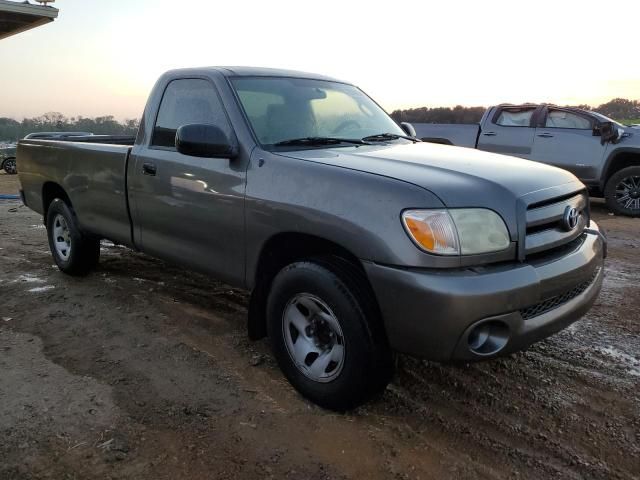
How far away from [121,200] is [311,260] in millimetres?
2138

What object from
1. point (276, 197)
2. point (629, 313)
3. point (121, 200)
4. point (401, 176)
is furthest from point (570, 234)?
point (121, 200)

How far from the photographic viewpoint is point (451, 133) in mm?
10484

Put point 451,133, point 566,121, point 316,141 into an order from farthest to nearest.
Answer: point 451,133 → point 566,121 → point 316,141

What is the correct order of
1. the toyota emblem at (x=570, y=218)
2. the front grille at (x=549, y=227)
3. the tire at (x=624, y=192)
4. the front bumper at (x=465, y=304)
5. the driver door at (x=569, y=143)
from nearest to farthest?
the front bumper at (x=465, y=304) < the front grille at (x=549, y=227) < the toyota emblem at (x=570, y=218) < the tire at (x=624, y=192) < the driver door at (x=569, y=143)

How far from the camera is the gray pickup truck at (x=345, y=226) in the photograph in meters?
2.38

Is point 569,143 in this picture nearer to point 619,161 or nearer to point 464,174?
point 619,161

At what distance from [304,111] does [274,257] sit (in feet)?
3.56

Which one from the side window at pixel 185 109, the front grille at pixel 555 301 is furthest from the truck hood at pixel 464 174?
the side window at pixel 185 109

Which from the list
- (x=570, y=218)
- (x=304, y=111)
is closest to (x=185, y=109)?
(x=304, y=111)

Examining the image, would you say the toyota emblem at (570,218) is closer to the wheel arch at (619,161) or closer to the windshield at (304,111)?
the windshield at (304,111)

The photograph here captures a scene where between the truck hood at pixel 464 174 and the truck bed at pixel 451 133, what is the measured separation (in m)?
7.18

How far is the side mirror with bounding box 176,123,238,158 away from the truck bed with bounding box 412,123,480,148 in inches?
308

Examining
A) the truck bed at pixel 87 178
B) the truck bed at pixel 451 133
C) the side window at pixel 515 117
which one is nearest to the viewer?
the truck bed at pixel 87 178

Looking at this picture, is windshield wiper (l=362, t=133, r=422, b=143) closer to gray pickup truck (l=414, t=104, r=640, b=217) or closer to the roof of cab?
the roof of cab
